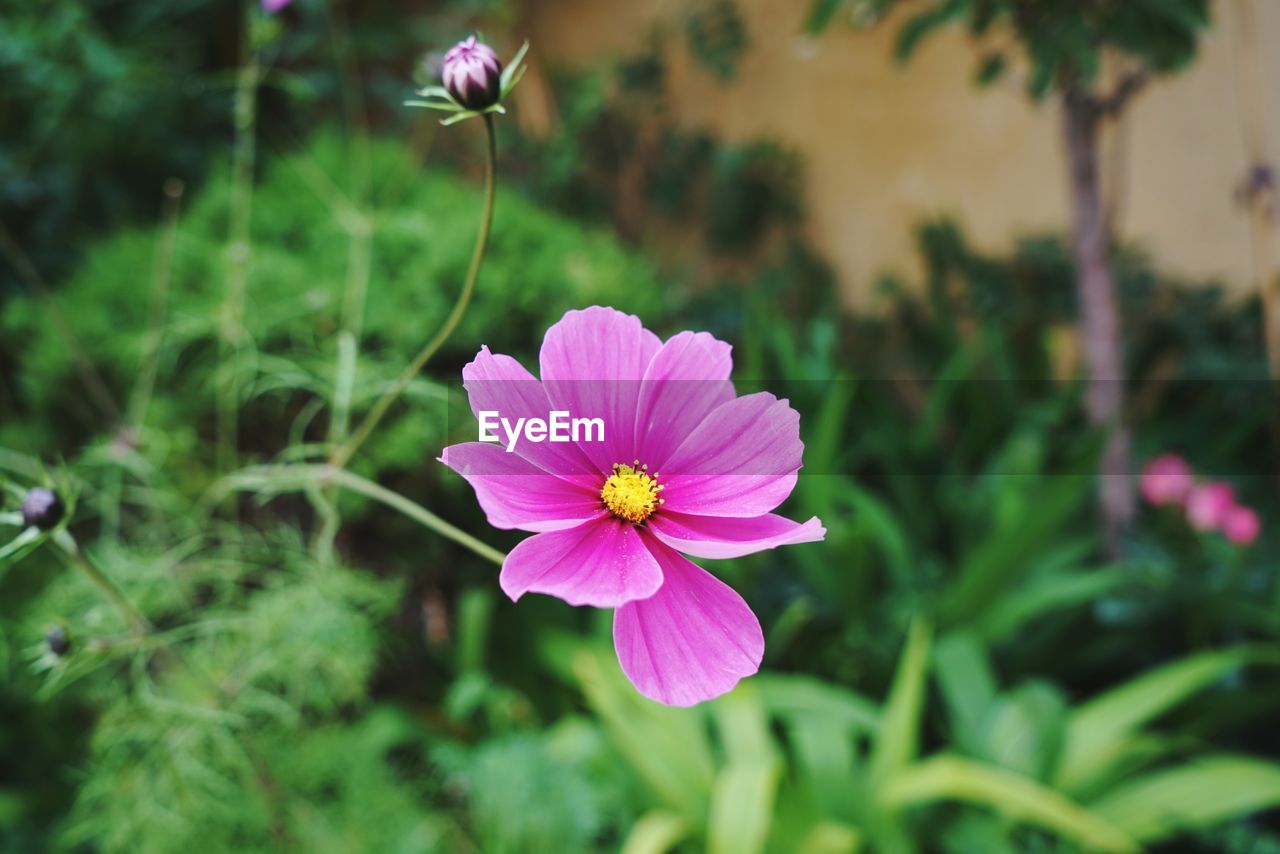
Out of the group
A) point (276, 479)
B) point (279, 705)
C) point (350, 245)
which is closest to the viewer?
point (276, 479)

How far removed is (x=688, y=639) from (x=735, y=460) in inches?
1.4

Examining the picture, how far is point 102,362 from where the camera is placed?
129 cm

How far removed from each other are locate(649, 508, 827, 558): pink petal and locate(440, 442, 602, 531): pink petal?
0.02 m

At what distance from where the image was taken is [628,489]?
0.54 ft

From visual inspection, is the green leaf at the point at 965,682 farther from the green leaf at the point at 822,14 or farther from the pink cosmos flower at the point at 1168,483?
the green leaf at the point at 822,14

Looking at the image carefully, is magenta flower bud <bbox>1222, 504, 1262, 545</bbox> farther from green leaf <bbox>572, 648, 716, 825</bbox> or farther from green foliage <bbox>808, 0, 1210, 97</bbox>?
green leaf <bbox>572, 648, 716, 825</bbox>

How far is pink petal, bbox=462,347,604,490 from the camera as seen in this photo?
0.16 meters

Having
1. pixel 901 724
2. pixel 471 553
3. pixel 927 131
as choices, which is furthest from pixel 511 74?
pixel 927 131

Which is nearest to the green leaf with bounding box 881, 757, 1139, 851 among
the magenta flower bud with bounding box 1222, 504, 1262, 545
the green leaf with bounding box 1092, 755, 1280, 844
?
the green leaf with bounding box 1092, 755, 1280, 844

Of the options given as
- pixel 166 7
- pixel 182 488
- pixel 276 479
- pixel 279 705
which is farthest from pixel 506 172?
pixel 276 479

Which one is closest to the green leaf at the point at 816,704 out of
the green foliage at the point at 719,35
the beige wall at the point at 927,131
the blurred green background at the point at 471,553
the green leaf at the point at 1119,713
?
the blurred green background at the point at 471,553

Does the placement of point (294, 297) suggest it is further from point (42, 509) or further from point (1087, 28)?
point (1087, 28)

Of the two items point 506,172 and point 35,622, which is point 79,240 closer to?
point 35,622

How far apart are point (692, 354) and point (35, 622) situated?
835mm
